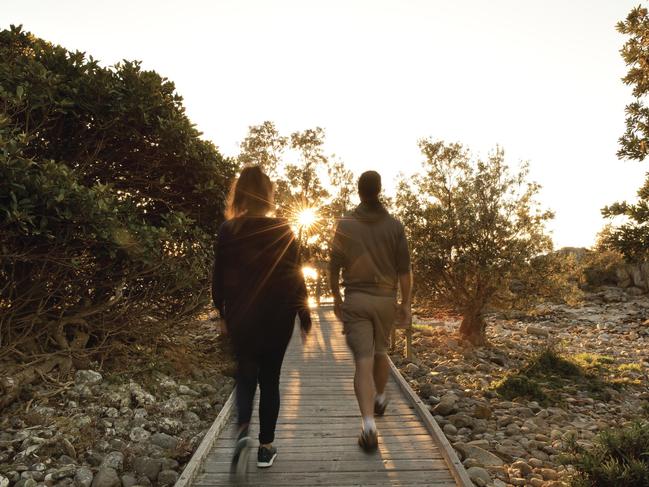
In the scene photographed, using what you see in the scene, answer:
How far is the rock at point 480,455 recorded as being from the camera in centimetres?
556

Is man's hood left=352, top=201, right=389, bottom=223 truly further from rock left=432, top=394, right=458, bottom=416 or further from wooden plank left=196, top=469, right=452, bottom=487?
rock left=432, top=394, right=458, bottom=416

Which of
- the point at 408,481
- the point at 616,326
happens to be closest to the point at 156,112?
the point at 408,481

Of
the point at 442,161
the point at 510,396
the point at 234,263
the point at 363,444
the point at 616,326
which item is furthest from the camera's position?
the point at 616,326

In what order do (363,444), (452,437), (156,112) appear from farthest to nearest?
(156,112), (452,437), (363,444)

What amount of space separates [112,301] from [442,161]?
11157 mm

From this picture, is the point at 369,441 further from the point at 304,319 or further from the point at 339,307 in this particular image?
the point at 304,319

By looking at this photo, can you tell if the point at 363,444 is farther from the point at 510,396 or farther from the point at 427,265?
the point at 427,265

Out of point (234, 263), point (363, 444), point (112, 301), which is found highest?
point (234, 263)

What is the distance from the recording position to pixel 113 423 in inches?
249

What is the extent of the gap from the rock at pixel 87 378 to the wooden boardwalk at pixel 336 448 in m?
2.38

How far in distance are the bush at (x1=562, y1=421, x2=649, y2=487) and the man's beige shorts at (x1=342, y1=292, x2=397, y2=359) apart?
1.96 meters

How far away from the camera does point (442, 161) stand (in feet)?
49.5

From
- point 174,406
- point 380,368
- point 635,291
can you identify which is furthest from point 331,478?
point 635,291

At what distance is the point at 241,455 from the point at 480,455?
3188 mm
